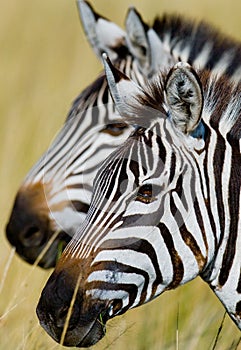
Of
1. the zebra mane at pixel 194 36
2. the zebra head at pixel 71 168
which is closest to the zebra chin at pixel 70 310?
the zebra mane at pixel 194 36

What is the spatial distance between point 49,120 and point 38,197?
4.83 m

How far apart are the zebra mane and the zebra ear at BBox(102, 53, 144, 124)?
3.76ft

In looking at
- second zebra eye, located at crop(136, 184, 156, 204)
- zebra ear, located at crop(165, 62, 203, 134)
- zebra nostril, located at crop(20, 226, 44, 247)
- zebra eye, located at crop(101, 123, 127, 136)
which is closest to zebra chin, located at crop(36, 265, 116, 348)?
second zebra eye, located at crop(136, 184, 156, 204)

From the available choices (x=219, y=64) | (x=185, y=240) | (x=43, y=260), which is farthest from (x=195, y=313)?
(x=185, y=240)

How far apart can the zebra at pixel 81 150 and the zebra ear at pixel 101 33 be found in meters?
0.18

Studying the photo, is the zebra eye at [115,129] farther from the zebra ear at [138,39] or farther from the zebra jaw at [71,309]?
the zebra jaw at [71,309]

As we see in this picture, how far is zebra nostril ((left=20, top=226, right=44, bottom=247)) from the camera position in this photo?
738cm

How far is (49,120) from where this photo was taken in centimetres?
1204

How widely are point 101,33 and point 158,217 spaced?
12.2ft

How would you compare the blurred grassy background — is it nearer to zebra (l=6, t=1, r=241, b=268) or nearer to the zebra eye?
zebra (l=6, t=1, r=241, b=268)

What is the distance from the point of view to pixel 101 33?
8016 mm

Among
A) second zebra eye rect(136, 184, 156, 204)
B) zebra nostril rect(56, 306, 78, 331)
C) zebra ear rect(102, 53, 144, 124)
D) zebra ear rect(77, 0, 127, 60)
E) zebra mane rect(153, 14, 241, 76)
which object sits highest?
zebra ear rect(102, 53, 144, 124)

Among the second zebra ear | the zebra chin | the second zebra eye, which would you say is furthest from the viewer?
the second zebra ear

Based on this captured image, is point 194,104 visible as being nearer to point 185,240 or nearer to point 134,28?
point 185,240
